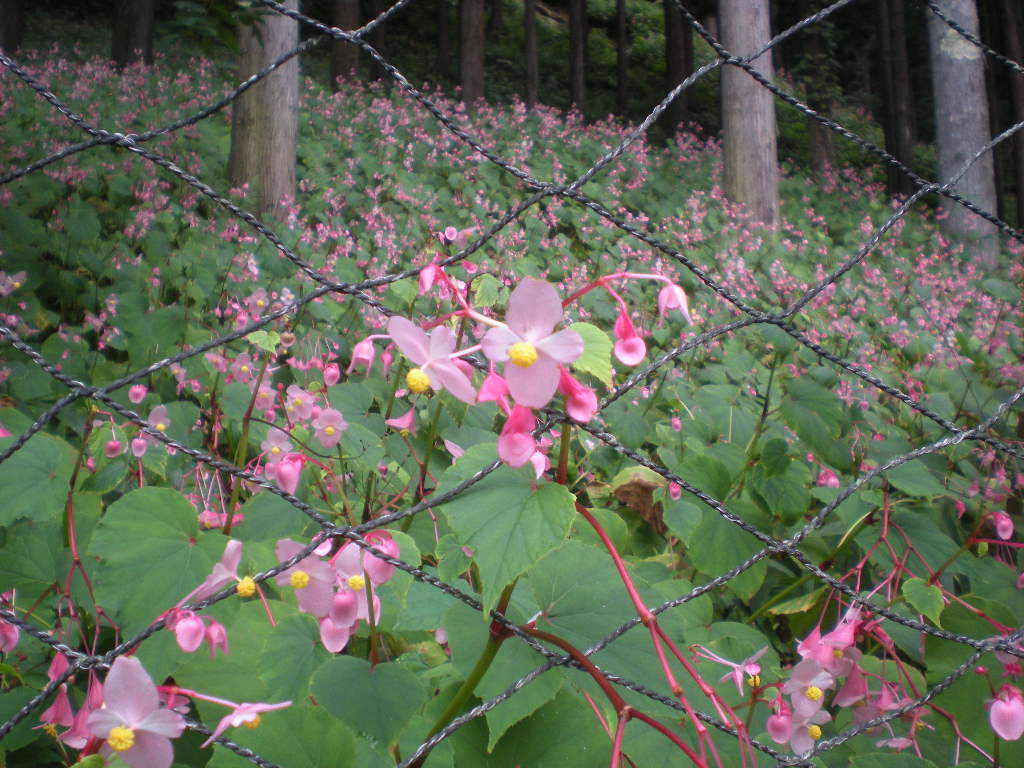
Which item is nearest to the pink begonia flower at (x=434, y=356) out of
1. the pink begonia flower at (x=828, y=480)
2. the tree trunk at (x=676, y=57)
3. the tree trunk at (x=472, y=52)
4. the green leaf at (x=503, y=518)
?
the green leaf at (x=503, y=518)

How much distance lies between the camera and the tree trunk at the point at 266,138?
4.91 metres

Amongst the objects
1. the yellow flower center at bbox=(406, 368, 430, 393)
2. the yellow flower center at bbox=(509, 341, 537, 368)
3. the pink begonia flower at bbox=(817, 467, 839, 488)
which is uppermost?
the yellow flower center at bbox=(509, 341, 537, 368)

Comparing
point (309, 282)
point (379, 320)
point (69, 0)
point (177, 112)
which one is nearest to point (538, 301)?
point (379, 320)

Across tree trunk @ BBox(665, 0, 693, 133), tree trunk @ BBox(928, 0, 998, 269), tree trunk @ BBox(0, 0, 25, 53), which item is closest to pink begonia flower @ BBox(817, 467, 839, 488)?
tree trunk @ BBox(928, 0, 998, 269)

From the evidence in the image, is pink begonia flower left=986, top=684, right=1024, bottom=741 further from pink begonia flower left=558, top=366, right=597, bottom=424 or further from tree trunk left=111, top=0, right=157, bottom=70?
tree trunk left=111, top=0, right=157, bottom=70

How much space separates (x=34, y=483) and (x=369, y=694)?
782mm

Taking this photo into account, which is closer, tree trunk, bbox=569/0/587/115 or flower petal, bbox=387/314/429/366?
flower petal, bbox=387/314/429/366

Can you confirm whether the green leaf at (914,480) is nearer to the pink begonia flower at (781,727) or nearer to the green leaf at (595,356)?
the pink begonia flower at (781,727)

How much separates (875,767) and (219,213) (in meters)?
4.61

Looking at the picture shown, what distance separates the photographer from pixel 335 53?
10.1 metres

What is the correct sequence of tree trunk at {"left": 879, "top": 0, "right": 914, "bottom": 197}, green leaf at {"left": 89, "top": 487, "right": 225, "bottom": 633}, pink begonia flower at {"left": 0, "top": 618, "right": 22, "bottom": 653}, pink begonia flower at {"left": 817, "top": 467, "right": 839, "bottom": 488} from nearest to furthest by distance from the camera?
1. pink begonia flower at {"left": 0, "top": 618, "right": 22, "bottom": 653}
2. green leaf at {"left": 89, "top": 487, "right": 225, "bottom": 633}
3. pink begonia flower at {"left": 817, "top": 467, "right": 839, "bottom": 488}
4. tree trunk at {"left": 879, "top": 0, "right": 914, "bottom": 197}

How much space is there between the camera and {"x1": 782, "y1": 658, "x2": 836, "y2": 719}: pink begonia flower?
2.76 ft

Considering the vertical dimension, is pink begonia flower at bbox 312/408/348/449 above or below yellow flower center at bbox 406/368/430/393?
below

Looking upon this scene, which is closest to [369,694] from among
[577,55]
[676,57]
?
[676,57]
